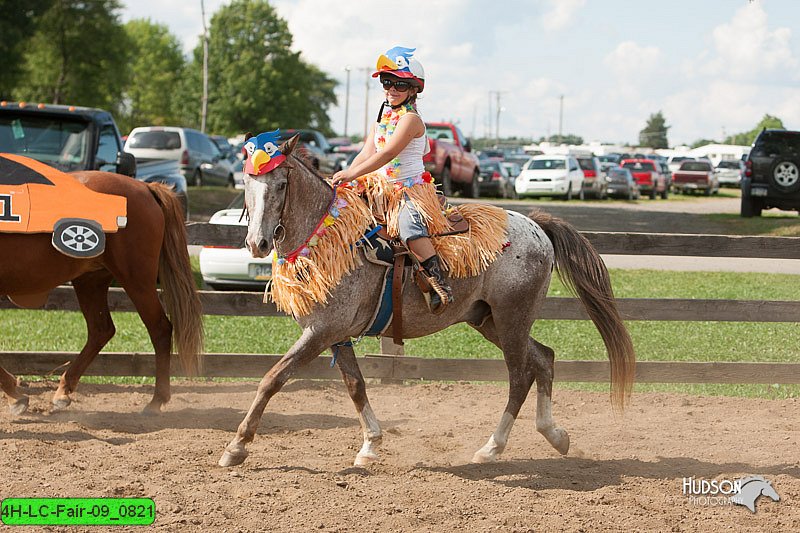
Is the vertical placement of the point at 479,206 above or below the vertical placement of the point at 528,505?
above

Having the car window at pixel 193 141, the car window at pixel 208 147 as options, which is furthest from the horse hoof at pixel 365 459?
the car window at pixel 208 147

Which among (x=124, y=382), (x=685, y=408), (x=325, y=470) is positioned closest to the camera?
(x=325, y=470)

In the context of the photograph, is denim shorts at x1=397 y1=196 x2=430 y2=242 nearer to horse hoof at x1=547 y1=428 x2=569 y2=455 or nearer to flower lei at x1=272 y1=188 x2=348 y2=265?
flower lei at x1=272 y1=188 x2=348 y2=265

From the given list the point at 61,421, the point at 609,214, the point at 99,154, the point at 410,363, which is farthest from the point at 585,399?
the point at 609,214

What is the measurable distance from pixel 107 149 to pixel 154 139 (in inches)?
672

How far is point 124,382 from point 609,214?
70.3 ft

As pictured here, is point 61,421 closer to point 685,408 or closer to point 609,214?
point 685,408

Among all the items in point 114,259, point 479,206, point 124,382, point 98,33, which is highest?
point 98,33

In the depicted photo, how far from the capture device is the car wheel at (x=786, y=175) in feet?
75.7

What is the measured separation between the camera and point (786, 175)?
76.0 ft

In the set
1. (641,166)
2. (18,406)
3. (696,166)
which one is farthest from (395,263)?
(696,166)

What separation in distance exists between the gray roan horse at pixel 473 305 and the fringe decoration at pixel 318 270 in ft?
0.26

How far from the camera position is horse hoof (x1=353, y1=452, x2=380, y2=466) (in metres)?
6.05

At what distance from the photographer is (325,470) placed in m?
5.94
